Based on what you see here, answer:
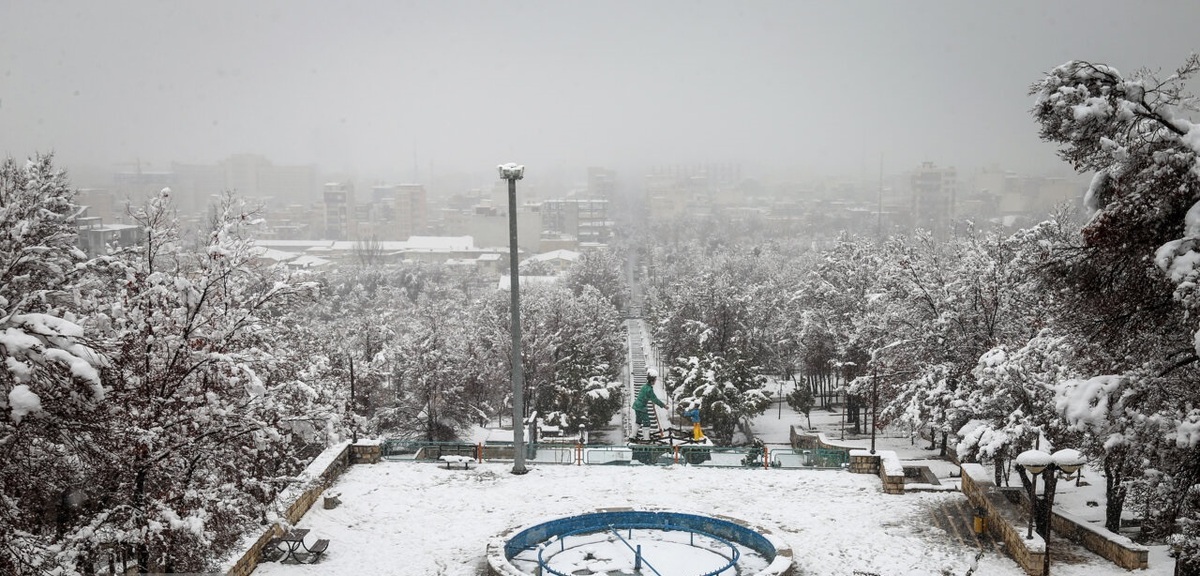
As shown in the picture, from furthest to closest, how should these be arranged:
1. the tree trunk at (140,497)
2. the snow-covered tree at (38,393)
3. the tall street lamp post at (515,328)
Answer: the tall street lamp post at (515,328)
the tree trunk at (140,497)
the snow-covered tree at (38,393)

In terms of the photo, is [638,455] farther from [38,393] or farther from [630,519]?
[38,393]

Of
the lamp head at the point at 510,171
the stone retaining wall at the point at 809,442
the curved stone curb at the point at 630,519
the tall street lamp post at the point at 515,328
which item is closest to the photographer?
the curved stone curb at the point at 630,519

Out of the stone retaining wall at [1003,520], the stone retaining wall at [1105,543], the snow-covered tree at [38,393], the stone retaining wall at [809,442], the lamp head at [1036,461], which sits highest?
the snow-covered tree at [38,393]

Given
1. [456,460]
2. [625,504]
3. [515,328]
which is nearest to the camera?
[625,504]

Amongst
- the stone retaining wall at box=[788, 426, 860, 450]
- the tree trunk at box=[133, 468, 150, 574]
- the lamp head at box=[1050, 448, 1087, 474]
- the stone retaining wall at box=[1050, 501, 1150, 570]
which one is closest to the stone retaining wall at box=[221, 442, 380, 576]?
the tree trunk at box=[133, 468, 150, 574]

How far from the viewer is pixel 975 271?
28.4 m

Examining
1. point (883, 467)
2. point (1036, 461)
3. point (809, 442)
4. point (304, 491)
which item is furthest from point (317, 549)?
point (809, 442)

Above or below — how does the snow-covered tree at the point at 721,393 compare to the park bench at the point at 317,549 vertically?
below

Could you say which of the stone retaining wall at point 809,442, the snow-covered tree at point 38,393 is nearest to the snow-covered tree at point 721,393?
the stone retaining wall at point 809,442

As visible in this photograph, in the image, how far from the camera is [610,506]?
17.8 metres

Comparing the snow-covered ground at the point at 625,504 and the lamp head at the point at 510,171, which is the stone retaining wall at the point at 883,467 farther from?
the lamp head at the point at 510,171

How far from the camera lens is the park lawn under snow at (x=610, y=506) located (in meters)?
15.0

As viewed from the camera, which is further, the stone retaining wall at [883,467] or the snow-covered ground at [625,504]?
the stone retaining wall at [883,467]

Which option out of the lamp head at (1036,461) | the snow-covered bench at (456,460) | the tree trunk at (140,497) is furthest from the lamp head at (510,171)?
the lamp head at (1036,461)
